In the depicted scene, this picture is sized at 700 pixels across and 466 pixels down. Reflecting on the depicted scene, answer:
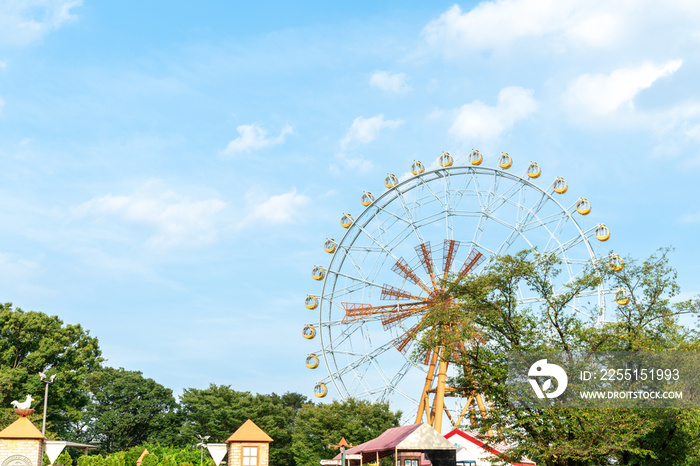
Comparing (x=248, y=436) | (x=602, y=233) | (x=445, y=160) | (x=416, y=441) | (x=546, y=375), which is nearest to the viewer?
(x=248, y=436)

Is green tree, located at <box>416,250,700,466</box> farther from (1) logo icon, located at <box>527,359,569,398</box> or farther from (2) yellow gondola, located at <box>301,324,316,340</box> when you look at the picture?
(2) yellow gondola, located at <box>301,324,316,340</box>

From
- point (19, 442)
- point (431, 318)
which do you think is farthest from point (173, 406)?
point (19, 442)

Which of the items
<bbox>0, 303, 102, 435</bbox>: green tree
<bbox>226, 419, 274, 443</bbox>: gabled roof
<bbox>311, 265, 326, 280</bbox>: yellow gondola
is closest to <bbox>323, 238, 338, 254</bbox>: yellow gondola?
<bbox>311, 265, 326, 280</bbox>: yellow gondola

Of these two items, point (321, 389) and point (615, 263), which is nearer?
point (615, 263)

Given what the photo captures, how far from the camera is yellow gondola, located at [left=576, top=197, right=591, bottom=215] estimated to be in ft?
127

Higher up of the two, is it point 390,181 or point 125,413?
point 390,181

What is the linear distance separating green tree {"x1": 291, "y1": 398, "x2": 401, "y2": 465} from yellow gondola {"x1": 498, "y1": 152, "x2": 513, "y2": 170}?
22374 millimetres

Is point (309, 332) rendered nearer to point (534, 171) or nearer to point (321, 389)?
point (321, 389)

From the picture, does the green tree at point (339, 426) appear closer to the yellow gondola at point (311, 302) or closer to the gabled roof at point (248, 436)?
the yellow gondola at point (311, 302)

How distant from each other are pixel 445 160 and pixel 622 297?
15.6m

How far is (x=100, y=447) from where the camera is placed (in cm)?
6384

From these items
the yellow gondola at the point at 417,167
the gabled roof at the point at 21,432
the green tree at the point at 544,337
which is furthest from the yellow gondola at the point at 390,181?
the gabled roof at the point at 21,432

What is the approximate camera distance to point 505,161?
136ft

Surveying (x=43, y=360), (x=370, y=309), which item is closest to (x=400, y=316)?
(x=370, y=309)
